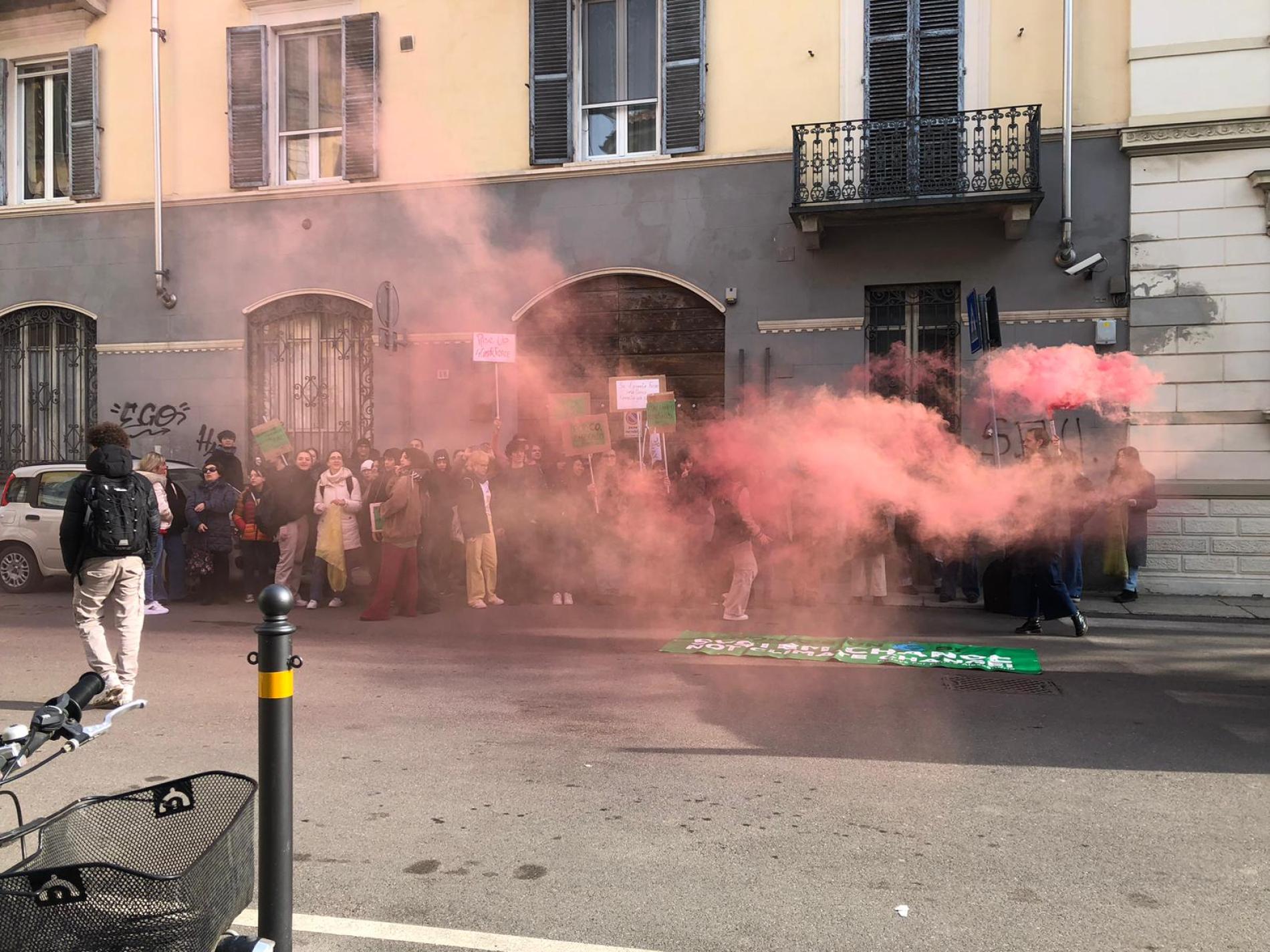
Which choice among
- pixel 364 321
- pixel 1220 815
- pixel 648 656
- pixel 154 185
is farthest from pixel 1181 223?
pixel 154 185

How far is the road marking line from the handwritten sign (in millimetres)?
8917

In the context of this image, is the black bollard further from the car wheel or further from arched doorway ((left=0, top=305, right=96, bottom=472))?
arched doorway ((left=0, top=305, right=96, bottom=472))

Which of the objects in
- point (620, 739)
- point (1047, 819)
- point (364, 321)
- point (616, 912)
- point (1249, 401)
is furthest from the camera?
point (364, 321)

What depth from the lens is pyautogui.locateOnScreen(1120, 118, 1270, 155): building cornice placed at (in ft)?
36.0

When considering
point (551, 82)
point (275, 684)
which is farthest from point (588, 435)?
point (275, 684)

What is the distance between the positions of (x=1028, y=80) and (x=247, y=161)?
10.5 metres

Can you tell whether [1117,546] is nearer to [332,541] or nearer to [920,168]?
[920,168]

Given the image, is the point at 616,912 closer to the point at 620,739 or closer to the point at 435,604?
the point at 620,739

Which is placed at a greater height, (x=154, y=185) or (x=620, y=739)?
(x=154, y=185)

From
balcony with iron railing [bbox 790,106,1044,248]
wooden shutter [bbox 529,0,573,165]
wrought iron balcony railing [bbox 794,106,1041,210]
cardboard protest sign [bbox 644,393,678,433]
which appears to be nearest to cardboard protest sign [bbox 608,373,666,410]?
cardboard protest sign [bbox 644,393,678,433]

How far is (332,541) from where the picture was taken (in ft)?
33.5

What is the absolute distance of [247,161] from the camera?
14.0 meters

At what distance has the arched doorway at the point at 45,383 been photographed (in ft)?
49.4

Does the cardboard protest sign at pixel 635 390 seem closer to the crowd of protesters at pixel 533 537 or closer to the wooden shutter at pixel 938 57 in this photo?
the crowd of protesters at pixel 533 537
